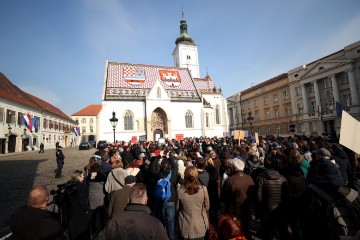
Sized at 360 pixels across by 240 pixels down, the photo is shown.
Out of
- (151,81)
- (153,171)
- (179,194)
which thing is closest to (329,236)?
(179,194)

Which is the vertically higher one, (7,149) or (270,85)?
(270,85)

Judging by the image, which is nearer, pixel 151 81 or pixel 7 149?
pixel 7 149

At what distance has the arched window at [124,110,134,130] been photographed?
105 ft

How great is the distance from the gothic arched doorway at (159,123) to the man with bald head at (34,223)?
103 ft

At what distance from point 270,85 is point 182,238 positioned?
158 feet

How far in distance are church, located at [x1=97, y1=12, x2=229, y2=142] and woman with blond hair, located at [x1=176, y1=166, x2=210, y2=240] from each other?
85.7 ft

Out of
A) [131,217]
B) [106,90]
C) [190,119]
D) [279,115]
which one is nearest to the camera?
[131,217]

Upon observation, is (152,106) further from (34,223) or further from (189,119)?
(34,223)

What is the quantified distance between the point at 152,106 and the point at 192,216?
30162 millimetres

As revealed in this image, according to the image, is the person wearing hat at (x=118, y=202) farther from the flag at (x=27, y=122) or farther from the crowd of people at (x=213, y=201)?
the flag at (x=27, y=122)

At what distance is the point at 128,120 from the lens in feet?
105

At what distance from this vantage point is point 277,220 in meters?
3.74

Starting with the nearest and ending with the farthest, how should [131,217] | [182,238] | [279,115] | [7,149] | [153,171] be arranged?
[131,217], [182,238], [153,171], [7,149], [279,115]

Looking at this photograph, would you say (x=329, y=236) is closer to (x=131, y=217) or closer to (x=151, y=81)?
(x=131, y=217)
